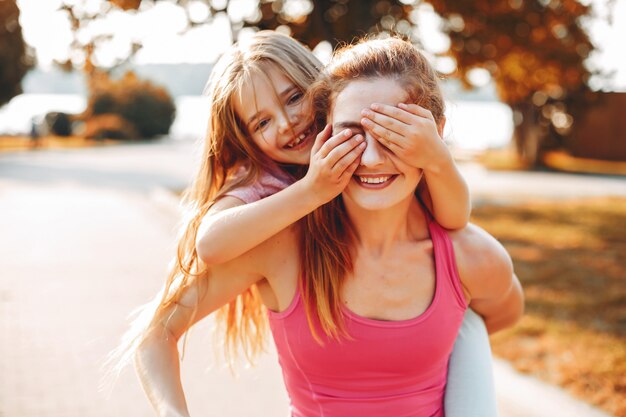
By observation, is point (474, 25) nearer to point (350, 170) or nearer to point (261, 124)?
point (261, 124)

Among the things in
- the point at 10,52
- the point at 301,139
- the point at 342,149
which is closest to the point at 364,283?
the point at 342,149

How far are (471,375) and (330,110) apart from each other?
0.84 metres

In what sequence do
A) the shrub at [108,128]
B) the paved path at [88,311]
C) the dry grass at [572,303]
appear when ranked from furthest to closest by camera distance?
the shrub at [108,128], the dry grass at [572,303], the paved path at [88,311]

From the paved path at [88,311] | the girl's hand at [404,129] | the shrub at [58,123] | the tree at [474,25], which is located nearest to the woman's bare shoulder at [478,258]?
the girl's hand at [404,129]

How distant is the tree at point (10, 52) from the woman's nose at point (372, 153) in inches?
1195

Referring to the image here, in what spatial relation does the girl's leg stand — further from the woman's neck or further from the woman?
the woman's neck

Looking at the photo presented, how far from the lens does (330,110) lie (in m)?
1.77

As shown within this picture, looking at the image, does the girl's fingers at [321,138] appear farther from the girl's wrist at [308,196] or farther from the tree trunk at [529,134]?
the tree trunk at [529,134]

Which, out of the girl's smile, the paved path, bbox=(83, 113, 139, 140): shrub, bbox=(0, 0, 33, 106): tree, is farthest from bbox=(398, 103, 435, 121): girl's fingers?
bbox=(83, 113, 139, 140): shrub

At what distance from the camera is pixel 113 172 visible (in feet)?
63.1

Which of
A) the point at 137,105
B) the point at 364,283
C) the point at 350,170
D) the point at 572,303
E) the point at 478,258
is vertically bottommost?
the point at 137,105

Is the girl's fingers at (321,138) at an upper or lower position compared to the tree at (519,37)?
lower

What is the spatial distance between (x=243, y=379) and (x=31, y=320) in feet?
7.52

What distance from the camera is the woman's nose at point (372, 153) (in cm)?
161
